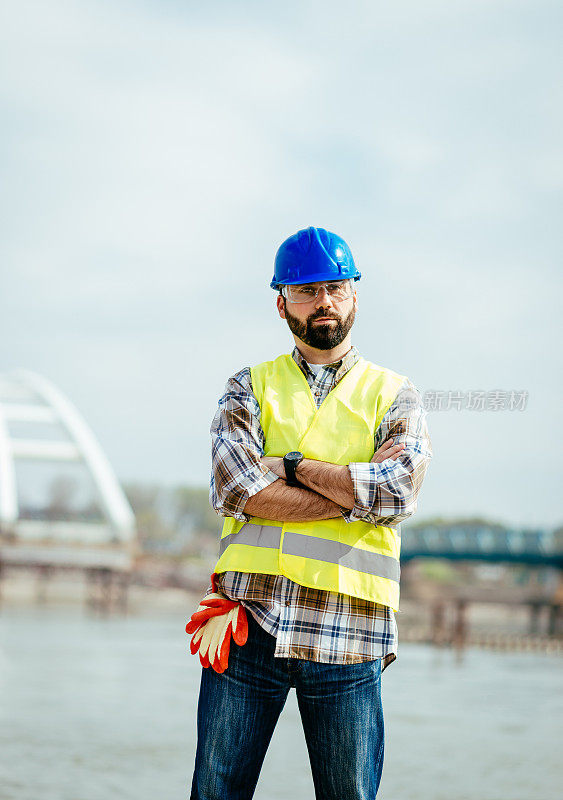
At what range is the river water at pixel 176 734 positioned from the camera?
7.55 m

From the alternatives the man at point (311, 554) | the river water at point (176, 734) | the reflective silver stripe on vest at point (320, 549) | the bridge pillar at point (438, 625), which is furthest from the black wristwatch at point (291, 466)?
the bridge pillar at point (438, 625)

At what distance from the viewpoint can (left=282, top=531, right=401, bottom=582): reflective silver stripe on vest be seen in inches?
90.7

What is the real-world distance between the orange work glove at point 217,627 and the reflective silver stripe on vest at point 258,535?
0.11 meters

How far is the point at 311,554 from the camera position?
90.6 inches

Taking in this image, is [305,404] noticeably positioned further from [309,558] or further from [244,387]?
[309,558]

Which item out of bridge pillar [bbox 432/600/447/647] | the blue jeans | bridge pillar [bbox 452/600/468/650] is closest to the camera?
the blue jeans

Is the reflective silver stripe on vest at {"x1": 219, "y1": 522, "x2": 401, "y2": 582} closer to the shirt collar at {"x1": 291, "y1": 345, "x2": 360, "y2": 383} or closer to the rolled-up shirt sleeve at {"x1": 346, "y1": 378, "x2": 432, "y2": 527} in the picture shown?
the rolled-up shirt sleeve at {"x1": 346, "y1": 378, "x2": 432, "y2": 527}

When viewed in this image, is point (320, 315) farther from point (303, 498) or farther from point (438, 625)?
point (438, 625)

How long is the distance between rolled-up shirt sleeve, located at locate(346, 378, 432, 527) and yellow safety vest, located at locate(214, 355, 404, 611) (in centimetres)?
6

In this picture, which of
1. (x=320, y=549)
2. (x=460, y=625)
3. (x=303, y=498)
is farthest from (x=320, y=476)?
(x=460, y=625)

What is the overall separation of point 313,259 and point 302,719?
40.3 inches

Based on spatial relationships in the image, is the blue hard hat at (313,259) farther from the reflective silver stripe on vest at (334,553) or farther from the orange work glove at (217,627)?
the orange work glove at (217,627)

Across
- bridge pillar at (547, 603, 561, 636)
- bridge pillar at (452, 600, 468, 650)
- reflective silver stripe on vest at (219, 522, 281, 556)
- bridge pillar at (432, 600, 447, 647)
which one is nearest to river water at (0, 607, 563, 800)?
reflective silver stripe on vest at (219, 522, 281, 556)

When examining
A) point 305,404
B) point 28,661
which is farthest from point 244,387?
point 28,661
